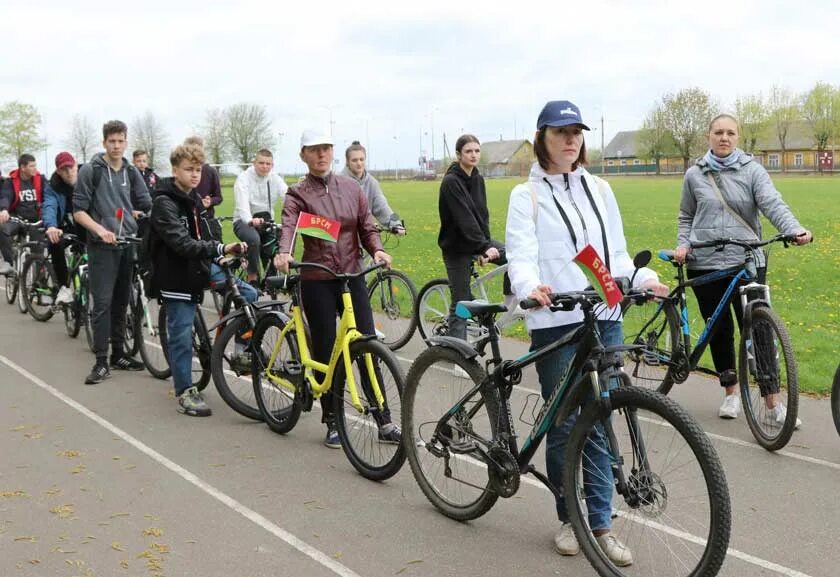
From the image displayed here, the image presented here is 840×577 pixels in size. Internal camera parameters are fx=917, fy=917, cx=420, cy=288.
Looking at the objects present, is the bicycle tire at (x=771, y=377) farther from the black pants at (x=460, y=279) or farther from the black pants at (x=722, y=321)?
the black pants at (x=460, y=279)

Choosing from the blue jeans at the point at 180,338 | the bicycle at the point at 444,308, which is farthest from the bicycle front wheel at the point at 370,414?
the bicycle at the point at 444,308

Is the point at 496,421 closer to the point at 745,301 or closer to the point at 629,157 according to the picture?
the point at 745,301

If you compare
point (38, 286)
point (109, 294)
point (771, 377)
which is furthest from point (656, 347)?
point (38, 286)

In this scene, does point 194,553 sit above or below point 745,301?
below

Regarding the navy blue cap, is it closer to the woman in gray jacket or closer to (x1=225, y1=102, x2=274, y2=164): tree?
the woman in gray jacket

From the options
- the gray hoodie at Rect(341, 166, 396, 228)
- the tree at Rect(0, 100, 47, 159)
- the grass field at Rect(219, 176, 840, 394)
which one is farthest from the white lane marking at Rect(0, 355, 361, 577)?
the tree at Rect(0, 100, 47, 159)

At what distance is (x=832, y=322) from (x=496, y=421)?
7177mm

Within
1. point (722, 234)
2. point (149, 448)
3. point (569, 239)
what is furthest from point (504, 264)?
point (569, 239)

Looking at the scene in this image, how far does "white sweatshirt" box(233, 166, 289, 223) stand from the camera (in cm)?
1081

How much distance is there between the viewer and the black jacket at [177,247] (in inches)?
263

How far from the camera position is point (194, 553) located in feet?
14.3

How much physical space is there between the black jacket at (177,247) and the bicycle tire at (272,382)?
2.36 feet

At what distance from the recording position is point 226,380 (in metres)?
7.00

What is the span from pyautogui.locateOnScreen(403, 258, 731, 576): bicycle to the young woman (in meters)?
3.17
